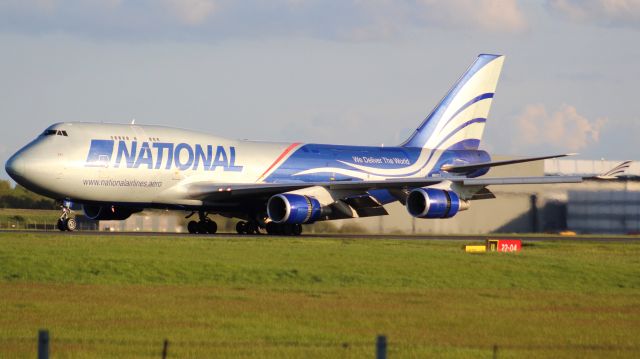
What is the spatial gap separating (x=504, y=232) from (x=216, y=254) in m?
25.0

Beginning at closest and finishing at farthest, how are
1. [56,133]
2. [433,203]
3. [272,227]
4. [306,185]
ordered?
1. [56,133]
2. [433,203]
3. [306,185]
4. [272,227]

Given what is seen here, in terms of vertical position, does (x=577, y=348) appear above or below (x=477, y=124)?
below

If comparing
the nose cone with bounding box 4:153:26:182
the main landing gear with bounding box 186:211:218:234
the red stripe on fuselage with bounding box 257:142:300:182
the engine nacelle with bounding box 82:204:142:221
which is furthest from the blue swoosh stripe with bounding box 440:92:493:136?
the nose cone with bounding box 4:153:26:182

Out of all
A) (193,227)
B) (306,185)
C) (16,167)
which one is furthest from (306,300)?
(193,227)

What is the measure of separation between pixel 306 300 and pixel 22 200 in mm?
44919

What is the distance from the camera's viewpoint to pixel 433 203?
3991 centimetres

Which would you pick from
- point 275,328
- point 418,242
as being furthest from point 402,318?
point 418,242

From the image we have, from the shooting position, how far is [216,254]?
28781 millimetres

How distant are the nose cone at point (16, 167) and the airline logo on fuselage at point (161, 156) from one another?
85.2 inches

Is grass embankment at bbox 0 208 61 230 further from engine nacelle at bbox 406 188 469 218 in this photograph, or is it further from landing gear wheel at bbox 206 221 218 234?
engine nacelle at bbox 406 188 469 218

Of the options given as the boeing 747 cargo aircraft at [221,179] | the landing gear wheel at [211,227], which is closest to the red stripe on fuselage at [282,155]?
the boeing 747 cargo aircraft at [221,179]

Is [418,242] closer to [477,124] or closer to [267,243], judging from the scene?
[267,243]

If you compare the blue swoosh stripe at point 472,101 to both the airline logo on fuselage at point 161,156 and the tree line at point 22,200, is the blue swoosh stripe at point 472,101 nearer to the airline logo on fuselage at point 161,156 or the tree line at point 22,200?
the airline logo on fuselage at point 161,156

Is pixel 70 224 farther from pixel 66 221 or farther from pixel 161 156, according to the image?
pixel 161 156
